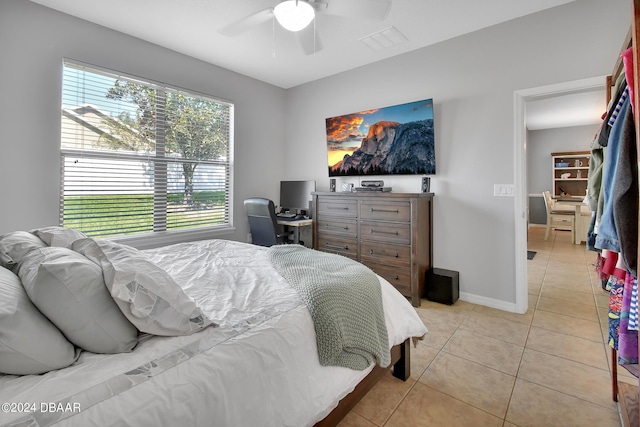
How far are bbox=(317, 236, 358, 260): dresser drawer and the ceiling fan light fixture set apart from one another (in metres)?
2.24

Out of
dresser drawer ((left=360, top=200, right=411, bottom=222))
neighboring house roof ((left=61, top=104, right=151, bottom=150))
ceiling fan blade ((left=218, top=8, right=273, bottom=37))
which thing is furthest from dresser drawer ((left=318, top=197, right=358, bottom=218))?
neighboring house roof ((left=61, top=104, right=151, bottom=150))

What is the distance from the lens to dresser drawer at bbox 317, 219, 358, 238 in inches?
137

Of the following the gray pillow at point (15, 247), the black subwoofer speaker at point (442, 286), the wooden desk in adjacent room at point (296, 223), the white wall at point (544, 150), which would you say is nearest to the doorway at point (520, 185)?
the black subwoofer speaker at point (442, 286)

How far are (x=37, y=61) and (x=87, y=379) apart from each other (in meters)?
3.02

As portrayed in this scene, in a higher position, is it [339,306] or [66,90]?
[66,90]

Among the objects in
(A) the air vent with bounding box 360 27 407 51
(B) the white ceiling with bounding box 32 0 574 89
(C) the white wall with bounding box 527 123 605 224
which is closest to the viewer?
(B) the white ceiling with bounding box 32 0 574 89

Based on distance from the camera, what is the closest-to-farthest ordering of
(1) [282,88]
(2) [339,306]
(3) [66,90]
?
(2) [339,306] < (3) [66,90] < (1) [282,88]

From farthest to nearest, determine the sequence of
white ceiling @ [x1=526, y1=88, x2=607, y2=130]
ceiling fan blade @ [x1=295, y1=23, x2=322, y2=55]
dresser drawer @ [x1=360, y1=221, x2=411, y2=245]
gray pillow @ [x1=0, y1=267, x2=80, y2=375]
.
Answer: white ceiling @ [x1=526, y1=88, x2=607, y2=130], dresser drawer @ [x1=360, y1=221, x2=411, y2=245], ceiling fan blade @ [x1=295, y1=23, x2=322, y2=55], gray pillow @ [x1=0, y1=267, x2=80, y2=375]

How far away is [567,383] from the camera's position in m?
1.79

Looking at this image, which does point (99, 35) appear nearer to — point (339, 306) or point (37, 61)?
point (37, 61)

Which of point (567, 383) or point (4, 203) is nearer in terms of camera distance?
point (567, 383)

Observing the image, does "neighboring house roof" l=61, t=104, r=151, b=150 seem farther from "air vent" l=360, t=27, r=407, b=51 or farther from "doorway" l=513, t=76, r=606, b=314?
"doorway" l=513, t=76, r=606, b=314

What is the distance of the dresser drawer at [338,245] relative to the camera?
3.48m

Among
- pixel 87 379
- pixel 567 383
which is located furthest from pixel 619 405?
pixel 87 379
